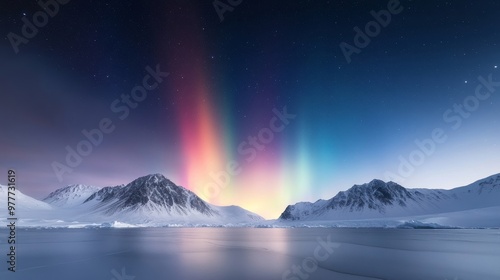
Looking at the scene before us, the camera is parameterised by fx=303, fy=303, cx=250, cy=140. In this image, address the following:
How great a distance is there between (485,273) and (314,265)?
1257cm

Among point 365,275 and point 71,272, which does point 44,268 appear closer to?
point 71,272

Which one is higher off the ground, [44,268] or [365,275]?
[44,268]

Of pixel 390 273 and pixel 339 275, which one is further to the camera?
pixel 390 273

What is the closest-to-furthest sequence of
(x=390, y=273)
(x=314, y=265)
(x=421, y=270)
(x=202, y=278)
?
(x=202, y=278), (x=390, y=273), (x=421, y=270), (x=314, y=265)

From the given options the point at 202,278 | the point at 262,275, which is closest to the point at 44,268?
the point at 202,278

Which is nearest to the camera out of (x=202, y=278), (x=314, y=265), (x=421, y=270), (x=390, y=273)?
(x=202, y=278)

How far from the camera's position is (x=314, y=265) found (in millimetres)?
25500

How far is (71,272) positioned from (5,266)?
8.32 m

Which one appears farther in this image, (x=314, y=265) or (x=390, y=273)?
(x=314, y=265)

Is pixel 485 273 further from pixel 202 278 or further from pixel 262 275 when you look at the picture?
pixel 202 278

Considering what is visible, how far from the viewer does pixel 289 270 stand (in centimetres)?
2292

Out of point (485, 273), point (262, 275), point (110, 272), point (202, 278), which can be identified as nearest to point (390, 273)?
point (485, 273)

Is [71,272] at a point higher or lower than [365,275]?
higher

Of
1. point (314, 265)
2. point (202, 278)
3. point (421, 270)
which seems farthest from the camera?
point (314, 265)
